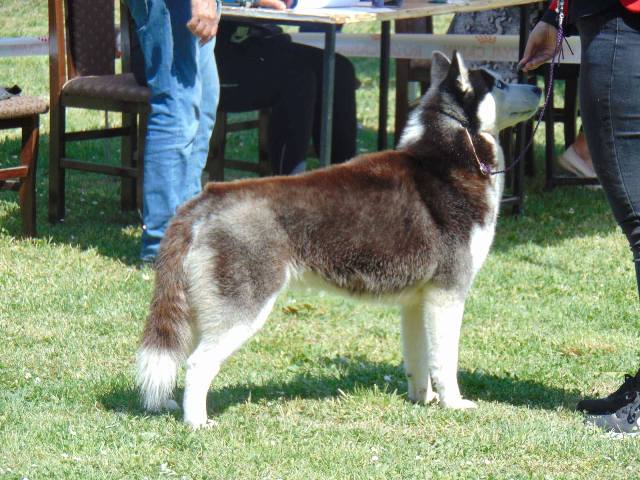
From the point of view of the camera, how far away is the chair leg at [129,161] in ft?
23.8

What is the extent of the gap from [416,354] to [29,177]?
3294 millimetres

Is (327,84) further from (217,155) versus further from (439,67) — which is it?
(439,67)

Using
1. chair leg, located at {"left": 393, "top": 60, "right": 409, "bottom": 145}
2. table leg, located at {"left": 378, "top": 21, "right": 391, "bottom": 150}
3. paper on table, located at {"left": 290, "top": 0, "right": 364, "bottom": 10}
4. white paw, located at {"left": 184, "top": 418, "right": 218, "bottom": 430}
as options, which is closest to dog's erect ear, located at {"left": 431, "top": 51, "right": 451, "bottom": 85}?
white paw, located at {"left": 184, "top": 418, "right": 218, "bottom": 430}

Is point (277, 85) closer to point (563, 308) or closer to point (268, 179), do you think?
point (563, 308)

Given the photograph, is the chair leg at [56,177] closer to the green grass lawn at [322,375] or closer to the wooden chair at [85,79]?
the wooden chair at [85,79]

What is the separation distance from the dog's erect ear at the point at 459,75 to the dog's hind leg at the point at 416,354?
834 mm

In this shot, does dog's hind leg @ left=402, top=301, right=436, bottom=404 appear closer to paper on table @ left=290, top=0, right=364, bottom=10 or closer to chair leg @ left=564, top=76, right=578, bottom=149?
paper on table @ left=290, top=0, right=364, bottom=10

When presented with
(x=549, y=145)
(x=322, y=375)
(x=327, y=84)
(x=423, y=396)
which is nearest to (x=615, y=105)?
(x=423, y=396)

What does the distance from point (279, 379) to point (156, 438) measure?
87 centimetres

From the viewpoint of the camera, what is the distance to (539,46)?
4152 mm

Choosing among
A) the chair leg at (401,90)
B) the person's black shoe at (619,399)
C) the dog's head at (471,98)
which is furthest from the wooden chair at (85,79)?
the person's black shoe at (619,399)

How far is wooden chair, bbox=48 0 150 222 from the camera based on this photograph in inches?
256

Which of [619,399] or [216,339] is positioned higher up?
[216,339]

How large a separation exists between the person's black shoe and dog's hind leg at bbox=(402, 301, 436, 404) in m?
0.61
